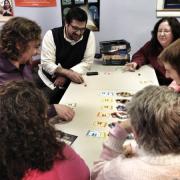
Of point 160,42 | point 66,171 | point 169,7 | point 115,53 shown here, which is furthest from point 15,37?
point 169,7

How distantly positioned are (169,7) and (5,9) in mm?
1830

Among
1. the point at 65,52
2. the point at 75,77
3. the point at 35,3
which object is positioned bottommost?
the point at 75,77

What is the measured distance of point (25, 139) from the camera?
864mm

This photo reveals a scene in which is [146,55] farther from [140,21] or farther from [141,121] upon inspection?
[141,121]

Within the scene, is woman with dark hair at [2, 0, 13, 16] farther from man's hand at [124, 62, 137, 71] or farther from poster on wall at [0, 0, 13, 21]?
man's hand at [124, 62, 137, 71]

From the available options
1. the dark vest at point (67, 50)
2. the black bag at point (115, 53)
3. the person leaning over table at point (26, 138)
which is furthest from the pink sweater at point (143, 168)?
the black bag at point (115, 53)

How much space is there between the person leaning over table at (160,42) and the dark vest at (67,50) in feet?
1.58

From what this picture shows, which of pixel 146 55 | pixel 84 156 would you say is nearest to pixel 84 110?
pixel 84 156

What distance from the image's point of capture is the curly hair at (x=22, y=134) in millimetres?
854

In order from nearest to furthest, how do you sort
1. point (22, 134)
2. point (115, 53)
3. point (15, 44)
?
point (22, 134) < point (15, 44) < point (115, 53)

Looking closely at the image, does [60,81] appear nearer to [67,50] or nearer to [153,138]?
[67,50]

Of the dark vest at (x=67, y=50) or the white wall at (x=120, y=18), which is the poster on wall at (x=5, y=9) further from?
the dark vest at (x=67, y=50)

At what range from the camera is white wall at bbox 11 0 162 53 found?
10.3 ft

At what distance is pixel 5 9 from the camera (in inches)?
130
